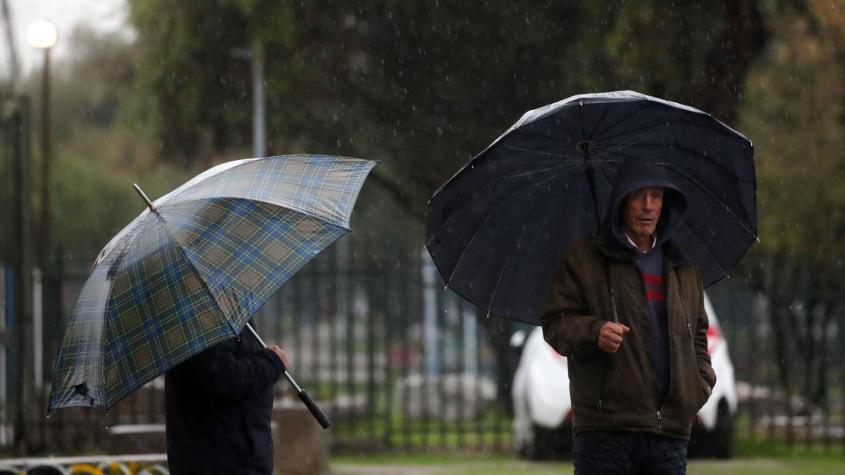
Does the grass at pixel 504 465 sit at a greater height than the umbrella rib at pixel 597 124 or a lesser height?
lesser

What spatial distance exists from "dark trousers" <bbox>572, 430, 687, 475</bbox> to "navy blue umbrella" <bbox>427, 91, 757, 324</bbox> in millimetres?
742

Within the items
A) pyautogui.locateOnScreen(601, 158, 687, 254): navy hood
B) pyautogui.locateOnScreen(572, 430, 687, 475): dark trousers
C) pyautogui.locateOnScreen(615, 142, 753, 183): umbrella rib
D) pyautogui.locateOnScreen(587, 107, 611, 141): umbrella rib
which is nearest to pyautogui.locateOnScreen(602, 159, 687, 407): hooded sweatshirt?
pyautogui.locateOnScreen(601, 158, 687, 254): navy hood

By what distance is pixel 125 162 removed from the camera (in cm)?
4553

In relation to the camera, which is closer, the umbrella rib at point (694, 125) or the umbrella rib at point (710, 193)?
the umbrella rib at point (694, 125)

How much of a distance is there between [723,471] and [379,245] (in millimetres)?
25474

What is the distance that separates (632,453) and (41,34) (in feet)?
47.6

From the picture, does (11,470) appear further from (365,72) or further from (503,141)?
(365,72)

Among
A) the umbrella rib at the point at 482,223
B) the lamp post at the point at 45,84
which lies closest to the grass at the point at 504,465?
the lamp post at the point at 45,84

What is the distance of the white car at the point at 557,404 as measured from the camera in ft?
41.4

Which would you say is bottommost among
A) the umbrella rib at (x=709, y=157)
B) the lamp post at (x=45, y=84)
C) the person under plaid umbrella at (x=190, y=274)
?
the person under plaid umbrella at (x=190, y=274)

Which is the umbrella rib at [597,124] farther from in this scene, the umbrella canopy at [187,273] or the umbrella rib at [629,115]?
the umbrella canopy at [187,273]

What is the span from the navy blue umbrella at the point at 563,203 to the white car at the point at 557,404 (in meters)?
6.58

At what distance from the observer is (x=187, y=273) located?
511 centimetres

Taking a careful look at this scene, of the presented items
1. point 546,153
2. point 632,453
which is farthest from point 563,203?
point 632,453
